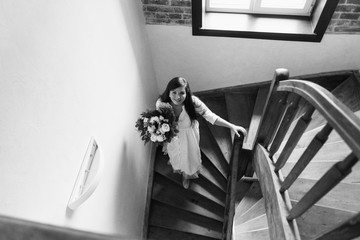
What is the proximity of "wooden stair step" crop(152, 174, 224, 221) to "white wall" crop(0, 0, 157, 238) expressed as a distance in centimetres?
103

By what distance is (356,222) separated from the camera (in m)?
1.18

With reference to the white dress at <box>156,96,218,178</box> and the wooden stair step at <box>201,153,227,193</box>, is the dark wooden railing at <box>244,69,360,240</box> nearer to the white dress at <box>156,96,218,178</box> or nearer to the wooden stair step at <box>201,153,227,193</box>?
the white dress at <box>156,96,218,178</box>

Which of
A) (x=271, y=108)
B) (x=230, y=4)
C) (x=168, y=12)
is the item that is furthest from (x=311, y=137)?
(x=168, y=12)

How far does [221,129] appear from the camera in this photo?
3887mm

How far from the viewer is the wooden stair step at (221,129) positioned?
3711mm

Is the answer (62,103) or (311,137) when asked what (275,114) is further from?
(62,103)

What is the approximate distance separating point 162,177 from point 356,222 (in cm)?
311

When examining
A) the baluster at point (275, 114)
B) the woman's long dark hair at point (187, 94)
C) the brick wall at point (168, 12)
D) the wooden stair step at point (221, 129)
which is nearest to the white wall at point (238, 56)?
the brick wall at point (168, 12)

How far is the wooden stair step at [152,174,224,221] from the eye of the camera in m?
3.82

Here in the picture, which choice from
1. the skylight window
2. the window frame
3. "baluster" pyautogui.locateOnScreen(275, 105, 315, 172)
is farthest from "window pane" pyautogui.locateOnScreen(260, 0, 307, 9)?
"baluster" pyautogui.locateOnScreen(275, 105, 315, 172)

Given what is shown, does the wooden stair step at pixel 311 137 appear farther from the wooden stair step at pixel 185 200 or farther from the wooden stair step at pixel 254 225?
the wooden stair step at pixel 185 200

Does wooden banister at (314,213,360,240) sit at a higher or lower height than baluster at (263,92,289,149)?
lower

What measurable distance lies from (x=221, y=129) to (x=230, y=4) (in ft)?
5.37


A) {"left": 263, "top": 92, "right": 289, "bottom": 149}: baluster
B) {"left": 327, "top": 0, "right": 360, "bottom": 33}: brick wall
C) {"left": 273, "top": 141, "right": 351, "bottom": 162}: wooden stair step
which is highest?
{"left": 327, "top": 0, "right": 360, "bottom": 33}: brick wall
